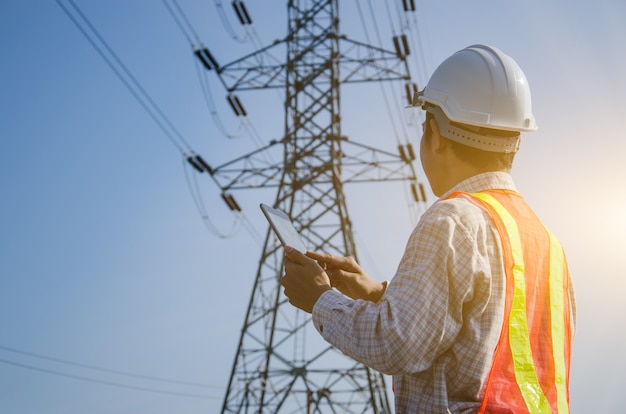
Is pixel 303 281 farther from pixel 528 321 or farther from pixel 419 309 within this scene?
pixel 528 321

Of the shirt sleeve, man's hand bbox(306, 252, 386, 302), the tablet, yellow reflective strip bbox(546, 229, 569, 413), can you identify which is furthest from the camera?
man's hand bbox(306, 252, 386, 302)

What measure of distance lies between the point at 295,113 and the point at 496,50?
12.9 metres

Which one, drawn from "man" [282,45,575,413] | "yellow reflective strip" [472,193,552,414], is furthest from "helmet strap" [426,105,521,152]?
"yellow reflective strip" [472,193,552,414]

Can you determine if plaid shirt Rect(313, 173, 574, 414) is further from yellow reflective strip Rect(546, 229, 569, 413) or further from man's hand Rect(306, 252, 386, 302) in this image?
man's hand Rect(306, 252, 386, 302)

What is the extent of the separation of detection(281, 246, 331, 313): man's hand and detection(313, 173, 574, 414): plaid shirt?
0.11 meters

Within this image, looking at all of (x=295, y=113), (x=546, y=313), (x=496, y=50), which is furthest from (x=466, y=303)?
(x=295, y=113)

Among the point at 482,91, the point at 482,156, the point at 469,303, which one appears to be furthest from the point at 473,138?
the point at 469,303

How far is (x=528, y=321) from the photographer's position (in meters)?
1.79

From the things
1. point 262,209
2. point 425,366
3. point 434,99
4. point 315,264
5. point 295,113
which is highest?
point 295,113

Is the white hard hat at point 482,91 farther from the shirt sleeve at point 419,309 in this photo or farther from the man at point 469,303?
the shirt sleeve at point 419,309

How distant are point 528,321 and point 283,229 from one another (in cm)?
82

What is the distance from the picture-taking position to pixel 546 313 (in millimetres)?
1841

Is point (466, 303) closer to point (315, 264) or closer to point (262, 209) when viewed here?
point (315, 264)

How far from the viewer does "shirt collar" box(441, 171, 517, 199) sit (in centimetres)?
202
